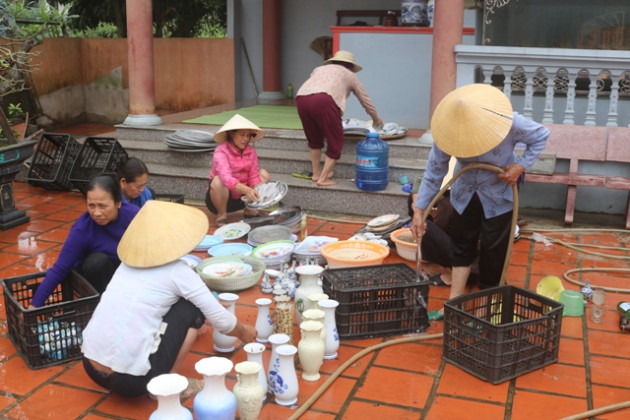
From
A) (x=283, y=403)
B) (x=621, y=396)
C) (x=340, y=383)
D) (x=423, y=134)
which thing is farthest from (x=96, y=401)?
(x=423, y=134)

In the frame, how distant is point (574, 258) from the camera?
562 centimetres

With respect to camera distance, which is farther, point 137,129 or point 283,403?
point 137,129

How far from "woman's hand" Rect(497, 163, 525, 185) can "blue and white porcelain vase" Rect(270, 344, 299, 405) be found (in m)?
1.68

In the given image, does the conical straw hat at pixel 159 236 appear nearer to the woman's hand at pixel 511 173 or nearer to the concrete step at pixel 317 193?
the woman's hand at pixel 511 173

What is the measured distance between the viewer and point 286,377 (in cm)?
331

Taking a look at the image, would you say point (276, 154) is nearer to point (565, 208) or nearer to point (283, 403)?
point (565, 208)

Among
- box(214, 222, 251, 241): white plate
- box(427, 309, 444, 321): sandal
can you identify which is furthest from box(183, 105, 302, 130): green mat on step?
box(427, 309, 444, 321): sandal

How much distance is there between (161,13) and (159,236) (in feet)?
32.4

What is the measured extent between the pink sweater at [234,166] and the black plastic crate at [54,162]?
7.24 ft

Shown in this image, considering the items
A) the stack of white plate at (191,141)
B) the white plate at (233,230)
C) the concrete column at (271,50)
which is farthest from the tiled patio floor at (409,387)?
the concrete column at (271,50)

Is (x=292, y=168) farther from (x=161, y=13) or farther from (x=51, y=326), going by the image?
(x=161, y=13)

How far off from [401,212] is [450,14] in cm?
211

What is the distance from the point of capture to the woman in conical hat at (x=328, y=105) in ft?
21.8

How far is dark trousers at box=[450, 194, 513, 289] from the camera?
170 inches
